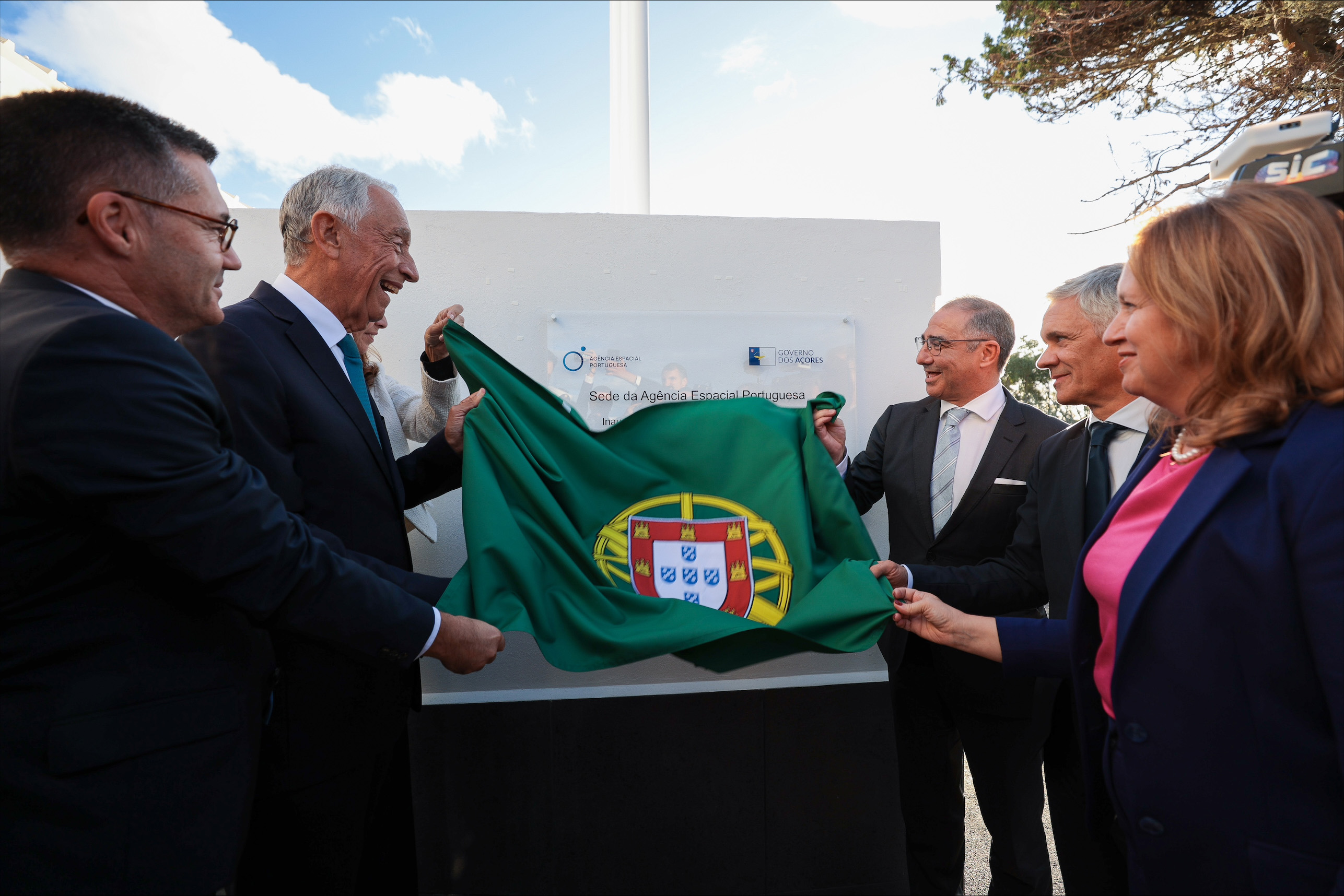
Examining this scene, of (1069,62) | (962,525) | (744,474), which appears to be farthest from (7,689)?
(1069,62)

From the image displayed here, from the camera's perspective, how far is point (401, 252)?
2129 mm

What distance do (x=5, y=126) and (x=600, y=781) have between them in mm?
2491

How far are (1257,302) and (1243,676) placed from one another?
0.52m

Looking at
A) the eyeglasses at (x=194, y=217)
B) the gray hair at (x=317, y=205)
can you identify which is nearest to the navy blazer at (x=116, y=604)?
the eyeglasses at (x=194, y=217)

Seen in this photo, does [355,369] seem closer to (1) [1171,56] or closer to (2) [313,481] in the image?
(2) [313,481]

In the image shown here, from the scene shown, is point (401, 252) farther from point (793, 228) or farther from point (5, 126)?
point (793, 228)

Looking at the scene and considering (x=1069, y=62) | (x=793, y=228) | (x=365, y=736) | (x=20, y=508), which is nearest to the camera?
(x=20, y=508)

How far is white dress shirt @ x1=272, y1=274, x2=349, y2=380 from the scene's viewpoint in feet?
6.28

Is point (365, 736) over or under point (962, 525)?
under

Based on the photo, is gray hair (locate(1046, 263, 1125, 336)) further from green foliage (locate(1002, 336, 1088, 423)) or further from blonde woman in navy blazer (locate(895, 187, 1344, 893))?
green foliage (locate(1002, 336, 1088, 423))

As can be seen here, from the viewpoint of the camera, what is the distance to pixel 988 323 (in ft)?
9.08

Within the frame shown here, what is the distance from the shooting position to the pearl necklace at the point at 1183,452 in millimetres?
1165

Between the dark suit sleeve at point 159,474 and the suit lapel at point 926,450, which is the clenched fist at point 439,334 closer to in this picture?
the dark suit sleeve at point 159,474

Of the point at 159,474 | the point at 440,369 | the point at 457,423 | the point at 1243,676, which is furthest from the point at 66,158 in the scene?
the point at 1243,676
